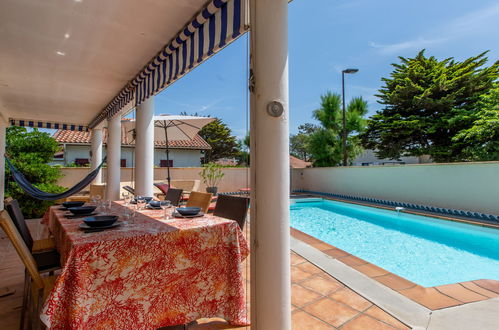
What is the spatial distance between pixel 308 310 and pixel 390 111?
1573cm

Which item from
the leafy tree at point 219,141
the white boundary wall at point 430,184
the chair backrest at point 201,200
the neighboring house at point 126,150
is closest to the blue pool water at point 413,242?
the white boundary wall at point 430,184

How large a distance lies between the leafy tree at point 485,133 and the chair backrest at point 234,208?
39.9 feet

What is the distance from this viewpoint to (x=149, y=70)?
3.81 meters

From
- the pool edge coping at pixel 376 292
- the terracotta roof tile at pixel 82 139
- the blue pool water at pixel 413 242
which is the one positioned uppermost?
the terracotta roof tile at pixel 82 139

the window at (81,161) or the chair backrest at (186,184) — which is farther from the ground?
the window at (81,161)

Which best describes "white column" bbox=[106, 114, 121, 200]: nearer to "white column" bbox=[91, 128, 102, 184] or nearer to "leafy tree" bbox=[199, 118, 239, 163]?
"white column" bbox=[91, 128, 102, 184]

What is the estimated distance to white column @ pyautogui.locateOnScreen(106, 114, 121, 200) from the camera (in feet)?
19.1

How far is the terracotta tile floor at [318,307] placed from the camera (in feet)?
6.60

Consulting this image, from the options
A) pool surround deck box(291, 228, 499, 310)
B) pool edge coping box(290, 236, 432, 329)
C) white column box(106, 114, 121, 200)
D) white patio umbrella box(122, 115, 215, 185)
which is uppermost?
white patio umbrella box(122, 115, 215, 185)

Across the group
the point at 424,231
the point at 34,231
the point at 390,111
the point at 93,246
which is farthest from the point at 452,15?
the point at 34,231

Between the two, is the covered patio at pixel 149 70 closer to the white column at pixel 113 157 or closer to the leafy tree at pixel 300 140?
the white column at pixel 113 157

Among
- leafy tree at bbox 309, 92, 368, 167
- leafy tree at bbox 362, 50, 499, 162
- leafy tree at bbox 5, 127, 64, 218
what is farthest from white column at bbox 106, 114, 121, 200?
leafy tree at bbox 362, 50, 499, 162

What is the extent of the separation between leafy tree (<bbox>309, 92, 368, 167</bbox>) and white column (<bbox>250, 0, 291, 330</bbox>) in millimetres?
13797

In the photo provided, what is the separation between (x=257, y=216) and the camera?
1570 mm
